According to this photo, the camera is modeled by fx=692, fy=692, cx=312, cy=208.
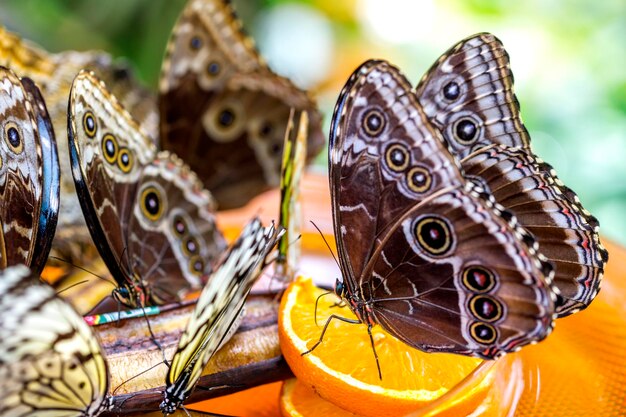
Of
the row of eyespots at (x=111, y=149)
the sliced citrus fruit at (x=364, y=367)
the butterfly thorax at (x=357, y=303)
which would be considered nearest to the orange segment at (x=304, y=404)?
the sliced citrus fruit at (x=364, y=367)

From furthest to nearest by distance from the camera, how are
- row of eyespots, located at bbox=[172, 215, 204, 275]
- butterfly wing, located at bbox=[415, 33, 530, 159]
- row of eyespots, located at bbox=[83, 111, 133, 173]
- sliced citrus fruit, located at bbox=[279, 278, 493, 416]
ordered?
row of eyespots, located at bbox=[172, 215, 204, 275] → row of eyespots, located at bbox=[83, 111, 133, 173] → butterfly wing, located at bbox=[415, 33, 530, 159] → sliced citrus fruit, located at bbox=[279, 278, 493, 416]

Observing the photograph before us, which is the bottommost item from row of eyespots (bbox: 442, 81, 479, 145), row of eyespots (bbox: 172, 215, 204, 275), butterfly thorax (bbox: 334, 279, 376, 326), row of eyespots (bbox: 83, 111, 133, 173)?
row of eyespots (bbox: 172, 215, 204, 275)

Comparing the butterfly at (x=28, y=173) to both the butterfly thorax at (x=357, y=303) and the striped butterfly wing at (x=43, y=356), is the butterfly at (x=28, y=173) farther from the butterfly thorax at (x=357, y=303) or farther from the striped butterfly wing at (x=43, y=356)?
the butterfly thorax at (x=357, y=303)

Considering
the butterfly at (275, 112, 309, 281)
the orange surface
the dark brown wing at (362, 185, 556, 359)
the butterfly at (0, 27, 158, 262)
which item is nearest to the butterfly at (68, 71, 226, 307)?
the butterfly at (0, 27, 158, 262)

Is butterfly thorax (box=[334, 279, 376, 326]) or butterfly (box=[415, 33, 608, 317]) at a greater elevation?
butterfly (box=[415, 33, 608, 317])

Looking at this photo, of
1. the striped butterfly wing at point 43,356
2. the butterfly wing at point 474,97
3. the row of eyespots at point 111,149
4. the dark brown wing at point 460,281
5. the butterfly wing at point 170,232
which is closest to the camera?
the striped butterfly wing at point 43,356

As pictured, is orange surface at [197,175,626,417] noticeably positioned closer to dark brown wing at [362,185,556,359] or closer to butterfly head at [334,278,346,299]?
dark brown wing at [362,185,556,359]

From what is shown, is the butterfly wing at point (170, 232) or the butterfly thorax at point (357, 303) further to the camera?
the butterfly wing at point (170, 232)

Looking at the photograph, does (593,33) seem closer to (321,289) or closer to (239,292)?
(321,289)
